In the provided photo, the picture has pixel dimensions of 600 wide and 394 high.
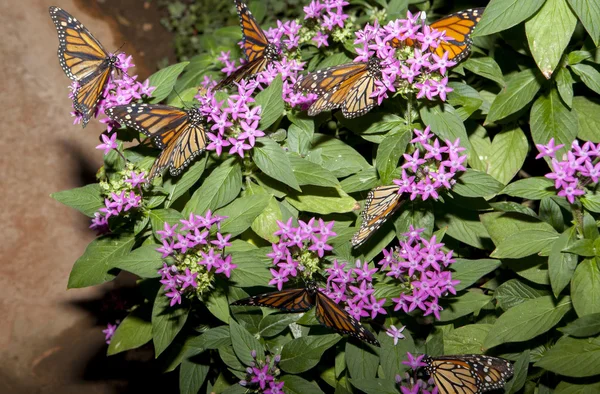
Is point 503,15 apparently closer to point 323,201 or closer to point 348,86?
point 348,86

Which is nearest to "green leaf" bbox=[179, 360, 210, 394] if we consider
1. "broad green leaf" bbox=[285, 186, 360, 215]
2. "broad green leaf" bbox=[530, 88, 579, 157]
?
"broad green leaf" bbox=[285, 186, 360, 215]

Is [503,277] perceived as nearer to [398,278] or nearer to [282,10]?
[398,278]

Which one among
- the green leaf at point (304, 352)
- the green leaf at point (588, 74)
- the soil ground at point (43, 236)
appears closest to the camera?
the green leaf at point (304, 352)

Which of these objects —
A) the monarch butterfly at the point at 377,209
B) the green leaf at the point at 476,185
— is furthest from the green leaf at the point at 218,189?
the green leaf at the point at 476,185

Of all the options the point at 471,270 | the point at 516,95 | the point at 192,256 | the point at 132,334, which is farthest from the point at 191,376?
the point at 516,95

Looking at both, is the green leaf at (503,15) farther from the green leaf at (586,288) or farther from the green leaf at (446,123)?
the green leaf at (586,288)

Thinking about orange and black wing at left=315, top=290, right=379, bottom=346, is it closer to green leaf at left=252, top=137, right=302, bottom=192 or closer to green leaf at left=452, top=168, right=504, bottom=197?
green leaf at left=252, top=137, right=302, bottom=192
